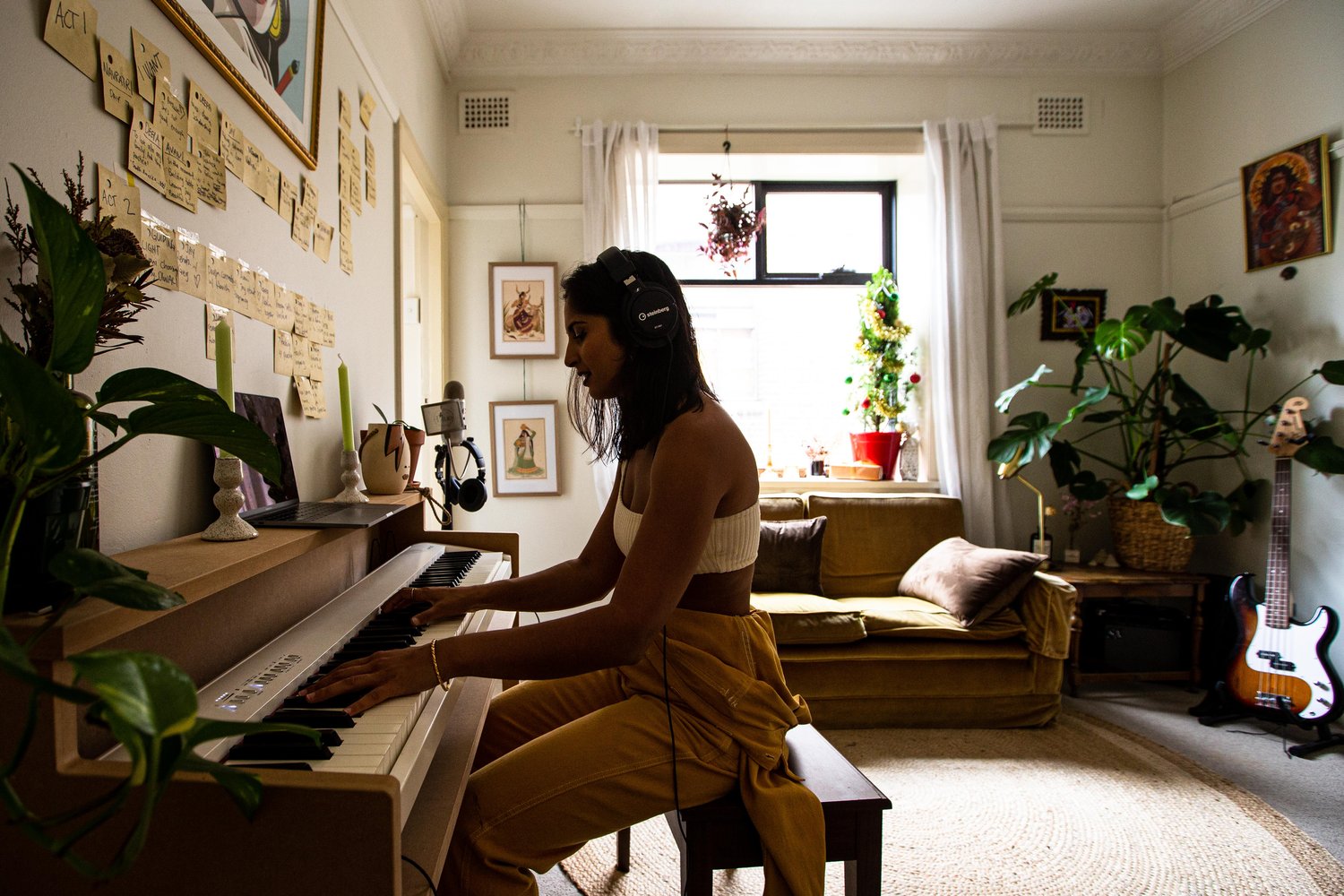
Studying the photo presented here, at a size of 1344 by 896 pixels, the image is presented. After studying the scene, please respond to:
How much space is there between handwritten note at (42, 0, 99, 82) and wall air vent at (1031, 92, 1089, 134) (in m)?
4.25

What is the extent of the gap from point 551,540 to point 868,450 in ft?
5.78

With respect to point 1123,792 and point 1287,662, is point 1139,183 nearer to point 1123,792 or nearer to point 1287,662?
point 1287,662

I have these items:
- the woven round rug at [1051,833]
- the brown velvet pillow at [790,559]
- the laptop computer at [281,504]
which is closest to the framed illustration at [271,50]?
the laptop computer at [281,504]

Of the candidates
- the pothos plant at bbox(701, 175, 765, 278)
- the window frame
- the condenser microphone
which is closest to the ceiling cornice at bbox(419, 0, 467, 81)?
the pothos plant at bbox(701, 175, 765, 278)

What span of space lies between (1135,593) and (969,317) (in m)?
1.52

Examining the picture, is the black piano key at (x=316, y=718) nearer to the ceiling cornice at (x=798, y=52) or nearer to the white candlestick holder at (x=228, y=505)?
the white candlestick holder at (x=228, y=505)

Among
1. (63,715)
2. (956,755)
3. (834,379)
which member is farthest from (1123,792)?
(63,715)

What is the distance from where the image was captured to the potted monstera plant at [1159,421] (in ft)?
11.0

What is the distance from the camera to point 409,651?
1.05 m

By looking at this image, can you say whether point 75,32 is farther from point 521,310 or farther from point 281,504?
point 521,310

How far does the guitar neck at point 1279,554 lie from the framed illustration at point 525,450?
122 inches

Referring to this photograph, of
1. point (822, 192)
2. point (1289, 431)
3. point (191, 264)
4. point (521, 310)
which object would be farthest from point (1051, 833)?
point (822, 192)

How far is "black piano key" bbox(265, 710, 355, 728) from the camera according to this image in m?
0.91

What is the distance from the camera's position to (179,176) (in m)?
1.20
